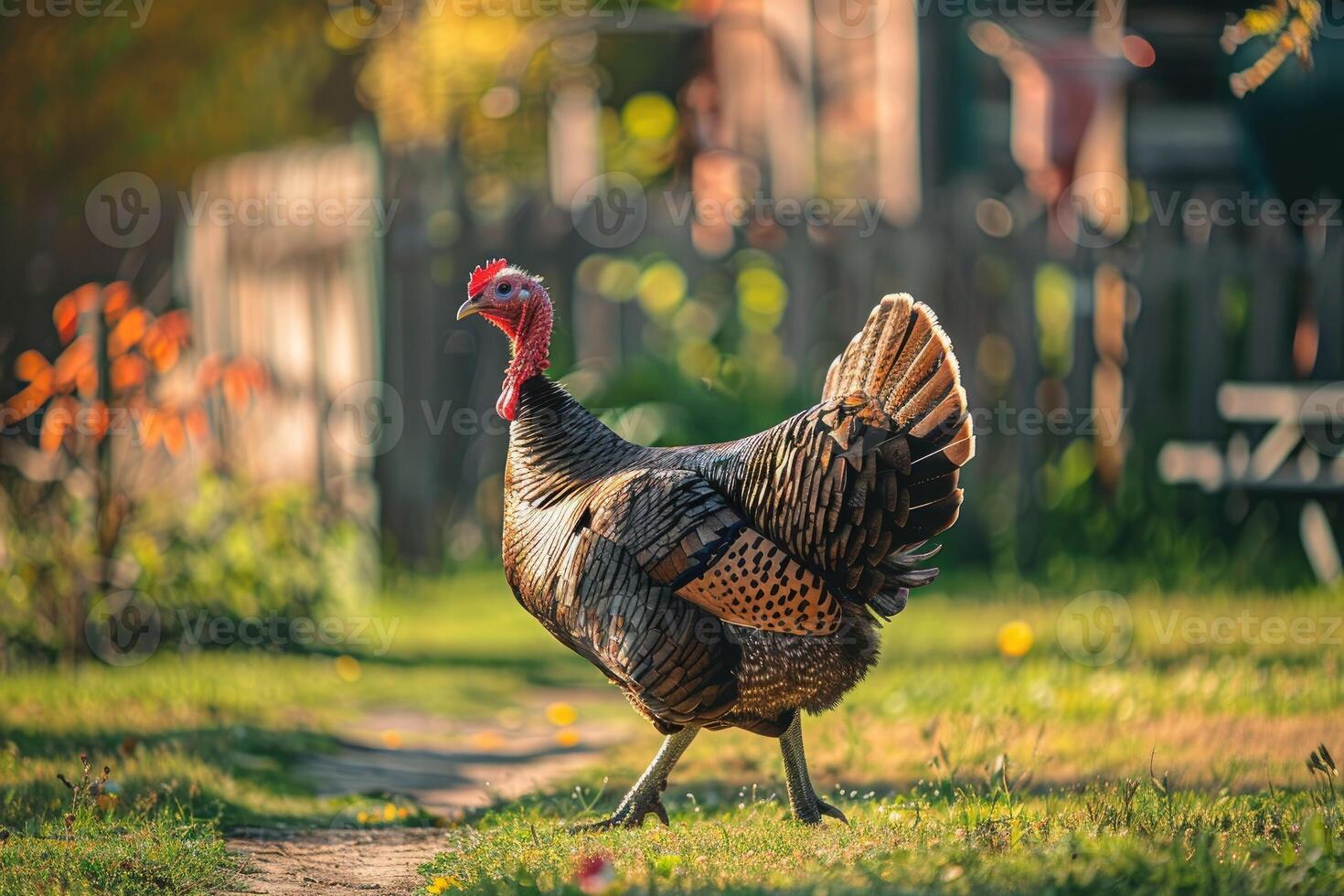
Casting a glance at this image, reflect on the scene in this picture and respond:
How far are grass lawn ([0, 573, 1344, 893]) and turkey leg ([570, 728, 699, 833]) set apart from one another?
14cm

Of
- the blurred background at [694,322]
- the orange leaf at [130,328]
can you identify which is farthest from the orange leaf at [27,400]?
the orange leaf at [130,328]

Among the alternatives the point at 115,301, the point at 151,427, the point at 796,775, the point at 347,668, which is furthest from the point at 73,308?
the point at 796,775

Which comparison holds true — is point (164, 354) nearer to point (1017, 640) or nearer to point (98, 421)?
point (98, 421)

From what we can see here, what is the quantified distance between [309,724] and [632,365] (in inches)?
147

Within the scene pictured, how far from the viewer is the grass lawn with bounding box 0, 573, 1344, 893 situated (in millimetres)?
4074

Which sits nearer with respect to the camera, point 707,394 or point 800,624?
point 800,624

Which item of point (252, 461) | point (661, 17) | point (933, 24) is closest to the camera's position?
point (252, 461)

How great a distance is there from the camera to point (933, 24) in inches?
430

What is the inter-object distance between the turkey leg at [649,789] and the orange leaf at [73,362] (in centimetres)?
404

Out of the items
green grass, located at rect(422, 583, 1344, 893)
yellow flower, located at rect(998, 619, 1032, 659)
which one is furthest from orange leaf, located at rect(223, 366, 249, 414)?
yellow flower, located at rect(998, 619, 1032, 659)

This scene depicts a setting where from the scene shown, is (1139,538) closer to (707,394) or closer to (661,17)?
(707,394)

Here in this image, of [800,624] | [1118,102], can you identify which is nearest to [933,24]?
[1118,102]

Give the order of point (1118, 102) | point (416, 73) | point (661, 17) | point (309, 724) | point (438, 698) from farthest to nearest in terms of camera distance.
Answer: point (416, 73)
point (661, 17)
point (1118, 102)
point (438, 698)
point (309, 724)

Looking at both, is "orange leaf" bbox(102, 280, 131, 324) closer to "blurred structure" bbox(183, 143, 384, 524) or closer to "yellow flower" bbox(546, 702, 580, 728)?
"blurred structure" bbox(183, 143, 384, 524)
